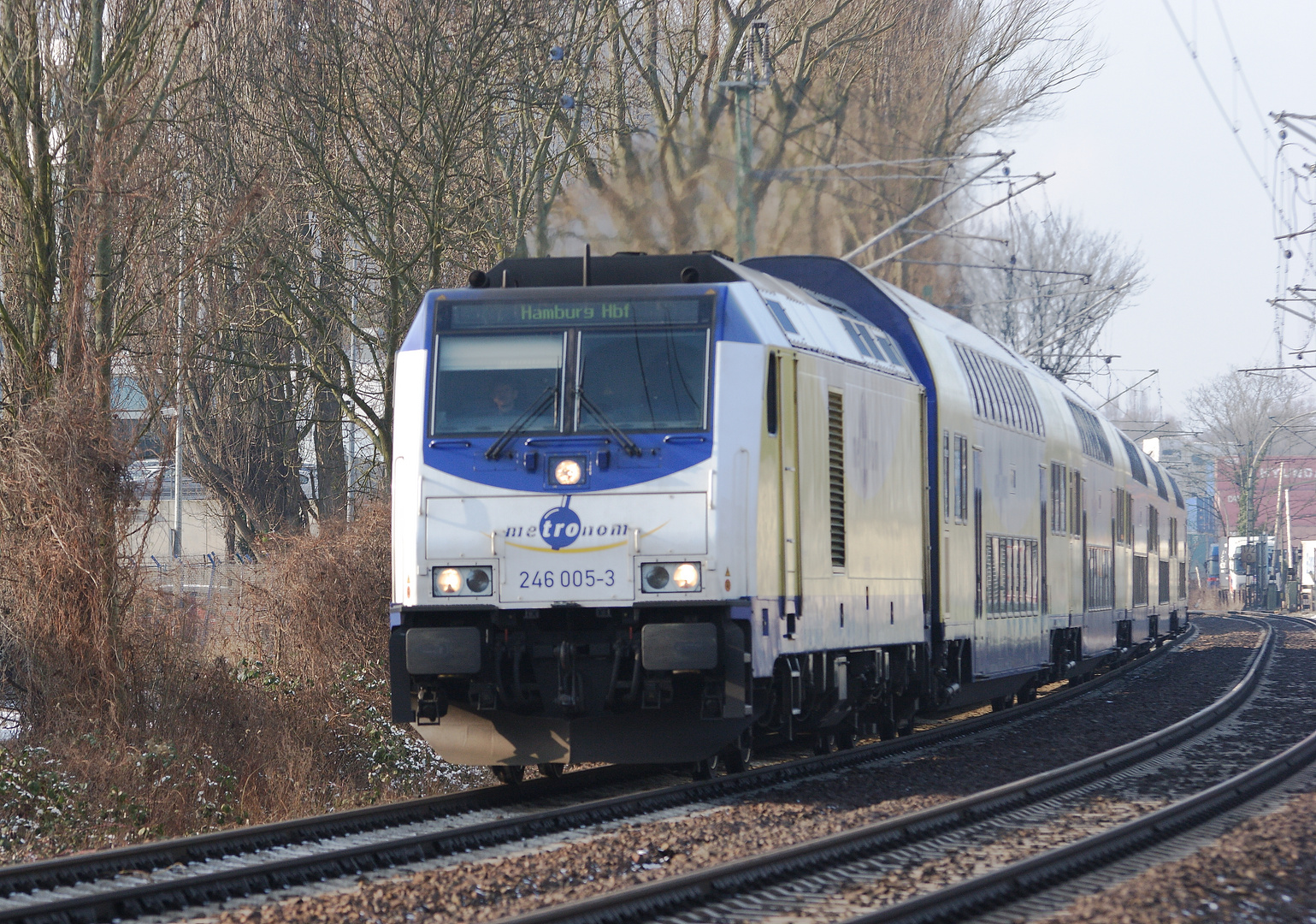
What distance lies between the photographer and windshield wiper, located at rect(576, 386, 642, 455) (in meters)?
9.97

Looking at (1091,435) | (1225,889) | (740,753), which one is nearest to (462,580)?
(740,753)

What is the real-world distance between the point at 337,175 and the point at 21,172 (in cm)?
666

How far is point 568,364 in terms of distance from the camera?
33.8 feet

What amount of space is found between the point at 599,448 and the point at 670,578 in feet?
3.02

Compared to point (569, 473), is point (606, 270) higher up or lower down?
higher up

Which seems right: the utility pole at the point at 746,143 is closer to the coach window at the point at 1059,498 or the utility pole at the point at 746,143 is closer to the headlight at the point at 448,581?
the coach window at the point at 1059,498

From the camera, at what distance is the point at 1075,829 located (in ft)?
31.5

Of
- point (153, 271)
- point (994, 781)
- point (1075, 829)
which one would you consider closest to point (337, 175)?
point (153, 271)

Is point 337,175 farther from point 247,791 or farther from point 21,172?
point 247,791

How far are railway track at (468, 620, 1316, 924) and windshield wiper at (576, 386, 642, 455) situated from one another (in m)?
2.67

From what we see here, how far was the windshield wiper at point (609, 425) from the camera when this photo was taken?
32.7ft

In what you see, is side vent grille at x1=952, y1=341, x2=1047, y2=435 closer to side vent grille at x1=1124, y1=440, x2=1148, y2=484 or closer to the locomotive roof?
the locomotive roof

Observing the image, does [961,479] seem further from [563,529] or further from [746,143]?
[746,143]

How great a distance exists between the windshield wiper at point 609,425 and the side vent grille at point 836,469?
201 cm
